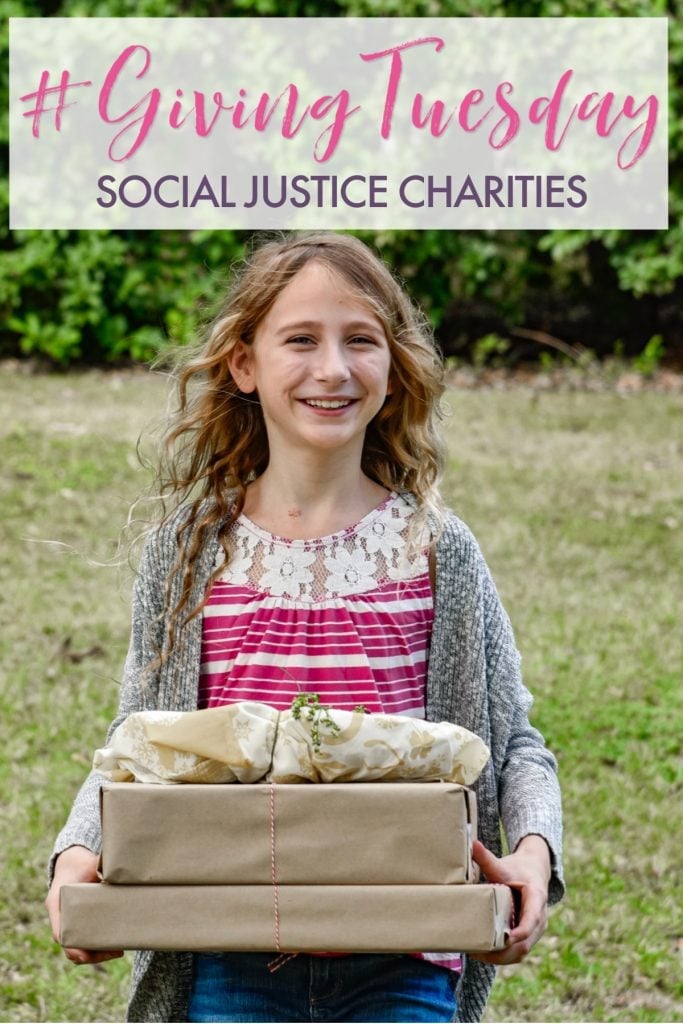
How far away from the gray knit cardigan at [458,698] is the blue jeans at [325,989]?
0.34ft

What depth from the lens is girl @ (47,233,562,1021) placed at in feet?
6.41

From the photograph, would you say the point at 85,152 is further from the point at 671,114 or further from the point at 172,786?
the point at 172,786

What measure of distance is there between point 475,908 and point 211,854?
0.28m

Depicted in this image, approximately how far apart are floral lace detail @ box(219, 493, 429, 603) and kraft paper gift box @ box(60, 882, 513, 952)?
529mm

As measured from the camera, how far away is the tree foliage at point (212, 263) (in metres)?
9.12

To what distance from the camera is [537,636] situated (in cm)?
535

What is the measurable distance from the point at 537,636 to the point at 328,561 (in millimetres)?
3330

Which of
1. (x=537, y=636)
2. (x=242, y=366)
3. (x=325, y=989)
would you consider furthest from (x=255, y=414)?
(x=537, y=636)

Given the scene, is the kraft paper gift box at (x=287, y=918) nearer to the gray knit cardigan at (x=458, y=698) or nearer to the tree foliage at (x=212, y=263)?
the gray knit cardigan at (x=458, y=698)

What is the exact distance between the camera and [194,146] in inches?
384

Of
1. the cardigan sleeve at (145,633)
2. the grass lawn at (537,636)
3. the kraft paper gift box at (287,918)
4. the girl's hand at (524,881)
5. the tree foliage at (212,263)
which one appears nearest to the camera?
the kraft paper gift box at (287,918)

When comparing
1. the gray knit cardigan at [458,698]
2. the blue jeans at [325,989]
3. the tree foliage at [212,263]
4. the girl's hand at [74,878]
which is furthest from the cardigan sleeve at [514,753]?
the tree foliage at [212,263]

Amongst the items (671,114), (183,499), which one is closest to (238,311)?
(183,499)

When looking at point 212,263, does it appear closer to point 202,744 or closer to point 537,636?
point 537,636
